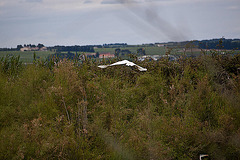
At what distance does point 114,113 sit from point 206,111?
1.78 m

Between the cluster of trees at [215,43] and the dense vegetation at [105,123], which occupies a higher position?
the cluster of trees at [215,43]

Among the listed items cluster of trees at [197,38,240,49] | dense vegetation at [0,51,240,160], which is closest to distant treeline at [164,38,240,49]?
cluster of trees at [197,38,240,49]

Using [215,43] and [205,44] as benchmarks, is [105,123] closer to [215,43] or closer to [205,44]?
[205,44]

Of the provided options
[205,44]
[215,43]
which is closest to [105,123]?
[205,44]

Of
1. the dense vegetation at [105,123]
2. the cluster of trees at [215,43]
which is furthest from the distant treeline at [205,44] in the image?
the dense vegetation at [105,123]

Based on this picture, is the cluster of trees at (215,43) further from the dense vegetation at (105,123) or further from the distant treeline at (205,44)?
the dense vegetation at (105,123)

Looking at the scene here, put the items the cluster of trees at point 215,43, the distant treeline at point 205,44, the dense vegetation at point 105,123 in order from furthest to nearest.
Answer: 1. the dense vegetation at point 105,123
2. the cluster of trees at point 215,43
3. the distant treeline at point 205,44

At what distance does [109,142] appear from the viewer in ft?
12.3

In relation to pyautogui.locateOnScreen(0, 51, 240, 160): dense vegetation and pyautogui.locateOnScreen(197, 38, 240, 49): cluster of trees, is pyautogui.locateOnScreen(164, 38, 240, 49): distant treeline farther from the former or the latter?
pyautogui.locateOnScreen(0, 51, 240, 160): dense vegetation

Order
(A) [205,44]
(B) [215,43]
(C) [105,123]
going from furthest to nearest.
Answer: (C) [105,123] < (B) [215,43] < (A) [205,44]

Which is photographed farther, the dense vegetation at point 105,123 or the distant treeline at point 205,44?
the dense vegetation at point 105,123

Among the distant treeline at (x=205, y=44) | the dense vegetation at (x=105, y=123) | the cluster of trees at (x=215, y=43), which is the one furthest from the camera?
the dense vegetation at (x=105, y=123)

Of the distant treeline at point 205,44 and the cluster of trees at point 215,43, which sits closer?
the distant treeline at point 205,44

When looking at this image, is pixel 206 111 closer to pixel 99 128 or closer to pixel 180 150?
pixel 180 150
